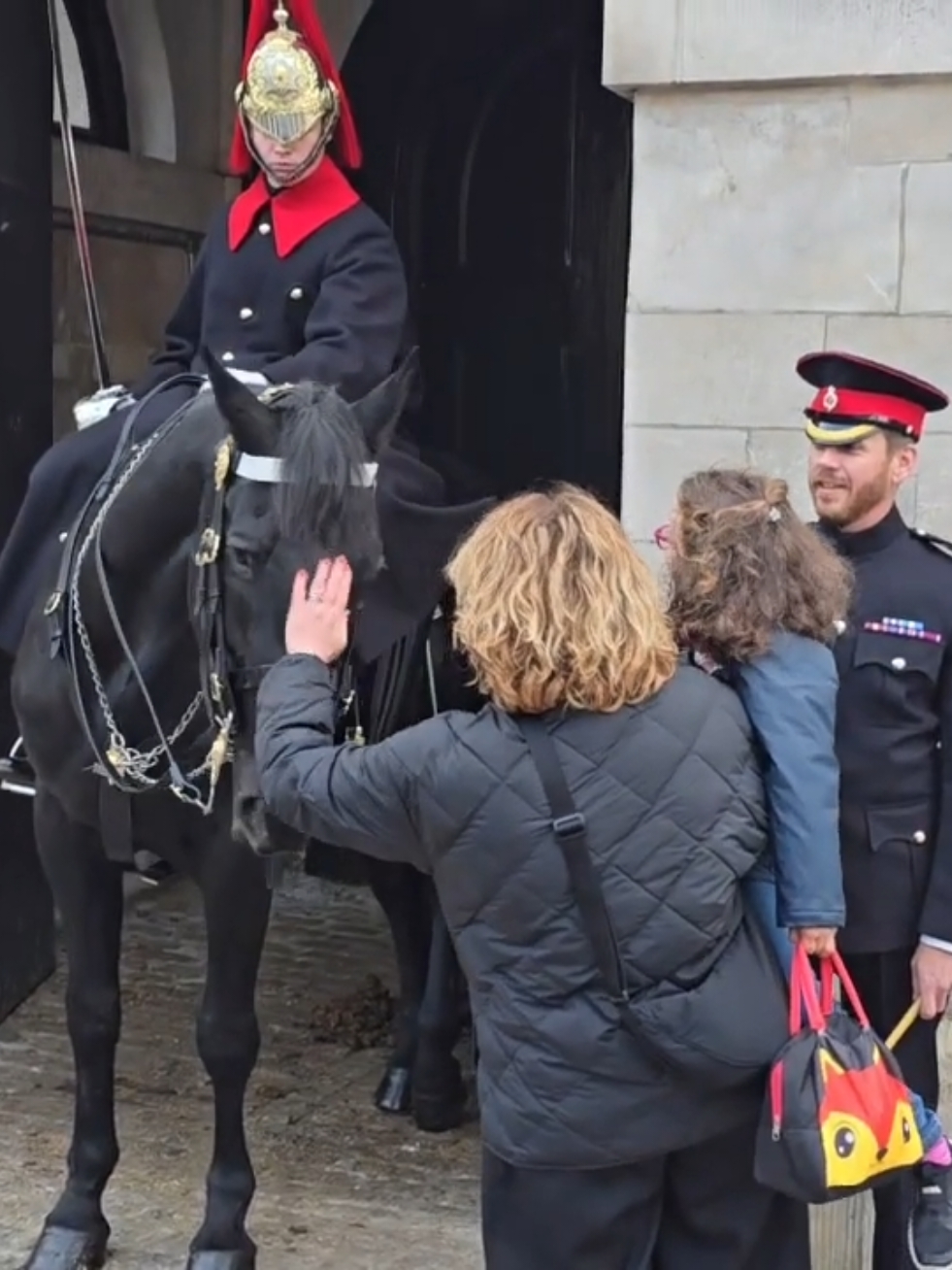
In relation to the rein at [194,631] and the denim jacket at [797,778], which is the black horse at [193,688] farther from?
the denim jacket at [797,778]

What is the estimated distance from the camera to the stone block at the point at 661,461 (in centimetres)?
462

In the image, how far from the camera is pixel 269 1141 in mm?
5090

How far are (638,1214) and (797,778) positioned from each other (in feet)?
2.21

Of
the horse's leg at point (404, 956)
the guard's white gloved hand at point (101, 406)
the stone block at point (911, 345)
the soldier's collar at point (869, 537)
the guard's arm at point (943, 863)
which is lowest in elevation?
the horse's leg at point (404, 956)

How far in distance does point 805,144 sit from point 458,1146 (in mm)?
2617

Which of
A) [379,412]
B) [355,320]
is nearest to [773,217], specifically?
[355,320]

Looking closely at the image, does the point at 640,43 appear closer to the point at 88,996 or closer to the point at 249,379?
the point at 249,379

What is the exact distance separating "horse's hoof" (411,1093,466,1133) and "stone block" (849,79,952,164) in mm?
2563

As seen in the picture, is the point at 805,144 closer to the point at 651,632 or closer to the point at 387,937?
the point at 651,632

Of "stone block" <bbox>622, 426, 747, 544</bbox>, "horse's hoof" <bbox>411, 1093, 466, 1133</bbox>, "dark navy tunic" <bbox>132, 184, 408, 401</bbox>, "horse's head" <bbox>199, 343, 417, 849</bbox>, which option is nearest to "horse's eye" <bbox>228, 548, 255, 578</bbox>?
"horse's head" <bbox>199, 343, 417, 849</bbox>

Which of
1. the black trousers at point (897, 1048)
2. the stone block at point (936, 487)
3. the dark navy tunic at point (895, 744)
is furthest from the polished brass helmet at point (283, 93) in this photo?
the black trousers at point (897, 1048)

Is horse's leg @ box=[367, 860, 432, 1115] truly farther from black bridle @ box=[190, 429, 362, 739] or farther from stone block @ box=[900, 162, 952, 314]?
Result: stone block @ box=[900, 162, 952, 314]

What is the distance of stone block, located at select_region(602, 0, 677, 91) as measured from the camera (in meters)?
4.52

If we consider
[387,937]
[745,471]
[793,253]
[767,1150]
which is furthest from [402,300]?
[387,937]
